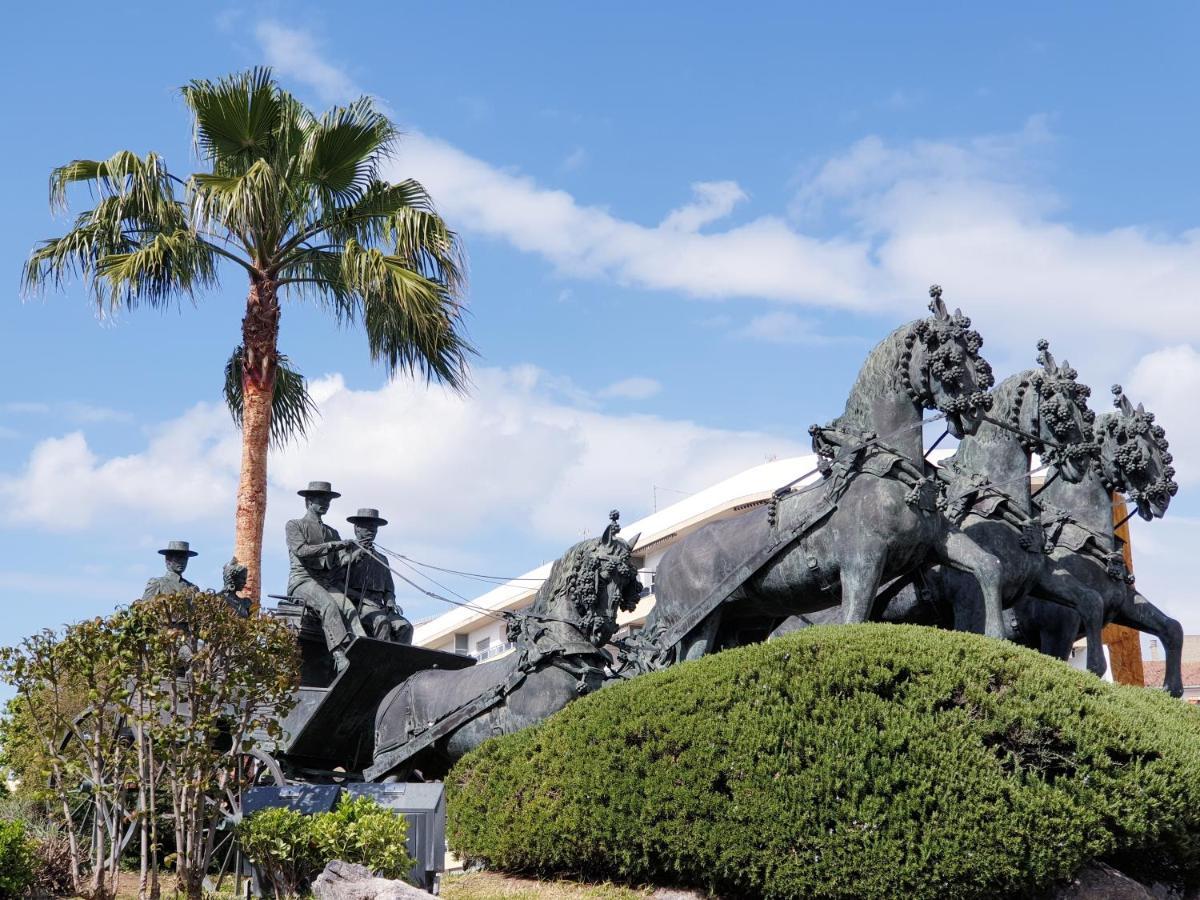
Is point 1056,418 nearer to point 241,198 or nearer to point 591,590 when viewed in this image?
point 591,590

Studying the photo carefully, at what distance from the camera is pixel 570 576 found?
42.0 feet

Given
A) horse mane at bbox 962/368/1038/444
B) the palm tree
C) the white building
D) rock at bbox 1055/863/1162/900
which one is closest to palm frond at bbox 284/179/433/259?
the palm tree

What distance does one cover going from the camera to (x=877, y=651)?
9773mm

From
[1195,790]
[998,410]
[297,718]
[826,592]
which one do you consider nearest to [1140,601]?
[998,410]

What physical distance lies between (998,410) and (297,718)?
288 inches

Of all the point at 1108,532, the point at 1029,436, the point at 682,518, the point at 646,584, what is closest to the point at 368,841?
the point at 1029,436

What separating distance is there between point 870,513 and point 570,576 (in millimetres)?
2554

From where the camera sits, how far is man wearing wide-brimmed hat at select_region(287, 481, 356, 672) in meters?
14.7

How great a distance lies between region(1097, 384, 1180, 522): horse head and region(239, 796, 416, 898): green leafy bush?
8.39 meters

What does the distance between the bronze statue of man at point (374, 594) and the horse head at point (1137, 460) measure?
7100mm

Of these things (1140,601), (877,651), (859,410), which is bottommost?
(877,651)

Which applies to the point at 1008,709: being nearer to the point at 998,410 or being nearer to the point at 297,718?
the point at 998,410

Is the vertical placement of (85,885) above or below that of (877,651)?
below

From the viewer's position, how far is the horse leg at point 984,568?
41.1ft
